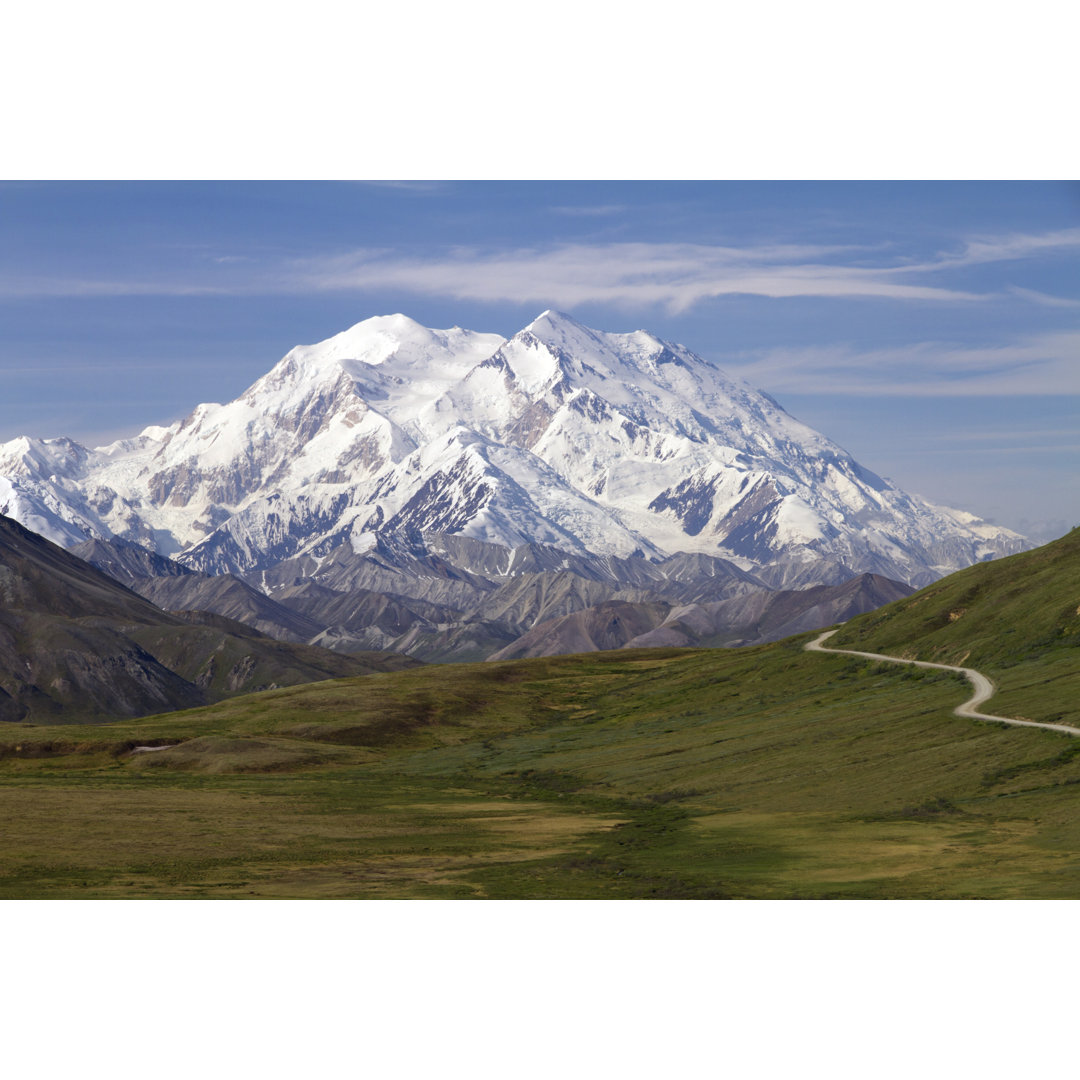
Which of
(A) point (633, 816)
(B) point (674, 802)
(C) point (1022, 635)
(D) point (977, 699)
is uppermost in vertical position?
(C) point (1022, 635)

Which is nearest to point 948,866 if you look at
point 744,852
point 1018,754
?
point 744,852

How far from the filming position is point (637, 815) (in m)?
129

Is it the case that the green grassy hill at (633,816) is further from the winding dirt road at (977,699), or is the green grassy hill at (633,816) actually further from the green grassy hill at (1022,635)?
the green grassy hill at (1022,635)

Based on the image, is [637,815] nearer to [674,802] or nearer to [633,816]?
[633,816]

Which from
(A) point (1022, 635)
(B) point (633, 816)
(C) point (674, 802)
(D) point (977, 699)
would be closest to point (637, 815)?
(B) point (633, 816)

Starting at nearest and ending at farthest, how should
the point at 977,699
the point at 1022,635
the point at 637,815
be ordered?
the point at 637,815 < the point at 977,699 < the point at 1022,635

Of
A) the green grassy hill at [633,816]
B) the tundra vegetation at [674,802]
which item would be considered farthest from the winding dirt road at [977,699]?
the green grassy hill at [633,816]

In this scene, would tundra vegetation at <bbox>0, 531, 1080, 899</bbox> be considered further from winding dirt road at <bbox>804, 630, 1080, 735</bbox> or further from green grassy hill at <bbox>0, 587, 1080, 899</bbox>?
winding dirt road at <bbox>804, 630, 1080, 735</bbox>

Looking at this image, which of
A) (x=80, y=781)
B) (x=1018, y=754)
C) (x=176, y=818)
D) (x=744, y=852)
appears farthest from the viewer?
(x=80, y=781)

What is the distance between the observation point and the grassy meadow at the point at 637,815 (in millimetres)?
91188
